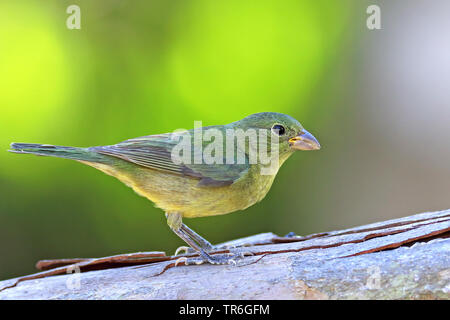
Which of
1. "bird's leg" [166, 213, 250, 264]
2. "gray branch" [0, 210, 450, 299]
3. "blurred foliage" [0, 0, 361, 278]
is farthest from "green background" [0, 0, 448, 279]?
"gray branch" [0, 210, 450, 299]

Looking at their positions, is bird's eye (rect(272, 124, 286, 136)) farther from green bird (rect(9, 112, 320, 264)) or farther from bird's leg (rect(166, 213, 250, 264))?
bird's leg (rect(166, 213, 250, 264))

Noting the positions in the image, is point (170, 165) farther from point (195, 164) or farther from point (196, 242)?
point (196, 242)

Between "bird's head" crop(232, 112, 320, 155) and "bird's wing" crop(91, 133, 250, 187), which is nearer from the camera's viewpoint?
"bird's wing" crop(91, 133, 250, 187)

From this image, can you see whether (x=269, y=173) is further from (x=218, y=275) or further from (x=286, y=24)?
(x=286, y=24)

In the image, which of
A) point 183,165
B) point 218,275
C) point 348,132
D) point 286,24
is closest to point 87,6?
point 286,24

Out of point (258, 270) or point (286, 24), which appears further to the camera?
point (286, 24)

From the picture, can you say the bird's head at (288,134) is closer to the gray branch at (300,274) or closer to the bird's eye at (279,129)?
the bird's eye at (279,129)
